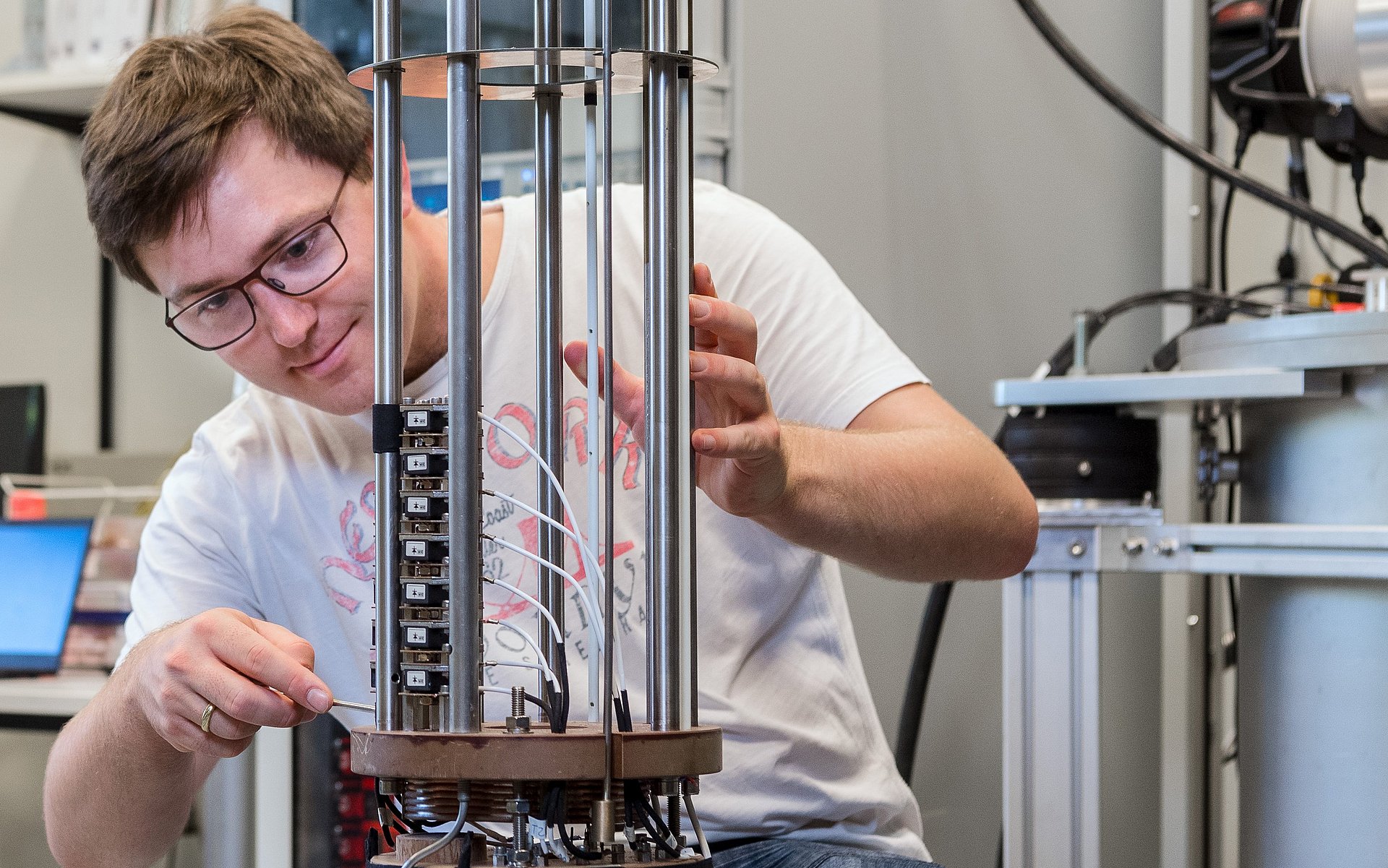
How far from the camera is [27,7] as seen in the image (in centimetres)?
223

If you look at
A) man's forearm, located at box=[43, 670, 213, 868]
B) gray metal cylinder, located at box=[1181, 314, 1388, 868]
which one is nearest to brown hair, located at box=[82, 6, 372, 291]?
man's forearm, located at box=[43, 670, 213, 868]

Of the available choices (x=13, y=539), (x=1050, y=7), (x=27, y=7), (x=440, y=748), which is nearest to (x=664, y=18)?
(x=440, y=748)

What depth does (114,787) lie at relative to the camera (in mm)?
983

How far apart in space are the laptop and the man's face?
1.06m

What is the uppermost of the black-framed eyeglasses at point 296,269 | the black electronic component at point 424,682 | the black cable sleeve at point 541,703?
the black-framed eyeglasses at point 296,269

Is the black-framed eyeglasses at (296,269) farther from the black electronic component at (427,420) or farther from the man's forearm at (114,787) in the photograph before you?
the black electronic component at (427,420)

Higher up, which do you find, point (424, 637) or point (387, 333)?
point (387, 333)

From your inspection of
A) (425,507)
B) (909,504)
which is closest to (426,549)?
(425,507)

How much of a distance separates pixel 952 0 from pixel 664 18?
1374 mm

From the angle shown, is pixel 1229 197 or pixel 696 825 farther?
pixel 1229 197

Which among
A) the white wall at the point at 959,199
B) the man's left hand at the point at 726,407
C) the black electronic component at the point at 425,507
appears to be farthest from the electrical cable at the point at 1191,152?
the black electronic component at the point at 425,507

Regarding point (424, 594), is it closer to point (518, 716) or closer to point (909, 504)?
point (518, 716)

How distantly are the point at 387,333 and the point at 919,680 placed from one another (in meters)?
1.15

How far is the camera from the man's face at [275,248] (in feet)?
3.37
